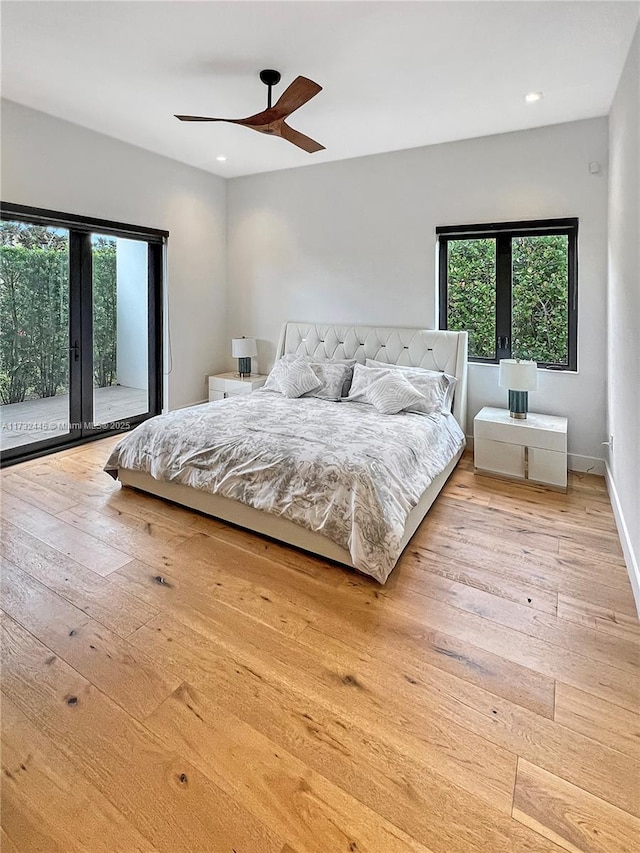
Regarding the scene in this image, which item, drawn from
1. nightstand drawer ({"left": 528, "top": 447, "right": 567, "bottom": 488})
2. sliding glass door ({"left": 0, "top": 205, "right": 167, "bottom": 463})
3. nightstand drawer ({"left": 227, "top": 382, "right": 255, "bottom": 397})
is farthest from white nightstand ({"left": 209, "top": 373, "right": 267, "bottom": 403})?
nightstand drawer ({"left": 528, "top": 447, "right": 567, "bottom": 488})

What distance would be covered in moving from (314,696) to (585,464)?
3.35m

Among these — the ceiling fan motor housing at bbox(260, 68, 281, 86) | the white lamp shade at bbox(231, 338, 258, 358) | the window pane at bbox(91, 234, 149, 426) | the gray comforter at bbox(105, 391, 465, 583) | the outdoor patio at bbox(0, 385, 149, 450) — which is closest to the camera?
the gray comforter at bbox(105, 391, 465, 583)

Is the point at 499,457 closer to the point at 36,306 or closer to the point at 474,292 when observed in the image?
the point at 474,292

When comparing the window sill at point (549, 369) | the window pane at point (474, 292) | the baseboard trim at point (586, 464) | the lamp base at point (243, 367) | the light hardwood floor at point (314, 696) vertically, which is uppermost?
the window pane at point (474, 292)

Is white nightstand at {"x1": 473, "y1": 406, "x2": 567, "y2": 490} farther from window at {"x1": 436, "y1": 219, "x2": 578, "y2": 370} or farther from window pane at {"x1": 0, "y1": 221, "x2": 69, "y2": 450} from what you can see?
window pane at {"x1": 0, "y1": 221, "x2": 69, "y2": 450}

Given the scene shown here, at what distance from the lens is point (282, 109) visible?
2.76 m

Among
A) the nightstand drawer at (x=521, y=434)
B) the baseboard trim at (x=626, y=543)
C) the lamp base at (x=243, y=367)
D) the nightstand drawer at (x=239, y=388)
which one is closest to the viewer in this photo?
the baseboard trim at (x=626, y=543)

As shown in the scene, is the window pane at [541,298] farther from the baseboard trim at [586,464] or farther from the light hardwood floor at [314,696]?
the light hardwood floor at [314,696]

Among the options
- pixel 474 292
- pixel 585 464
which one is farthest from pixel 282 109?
pixel 585 464

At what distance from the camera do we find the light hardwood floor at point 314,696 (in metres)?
1.27

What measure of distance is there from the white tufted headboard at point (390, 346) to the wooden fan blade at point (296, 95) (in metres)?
2.23

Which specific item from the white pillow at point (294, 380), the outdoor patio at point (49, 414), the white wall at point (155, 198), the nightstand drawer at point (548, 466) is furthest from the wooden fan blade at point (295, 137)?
the outdoor patio at point (49, 414)

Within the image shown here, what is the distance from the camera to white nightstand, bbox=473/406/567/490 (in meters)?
3.57

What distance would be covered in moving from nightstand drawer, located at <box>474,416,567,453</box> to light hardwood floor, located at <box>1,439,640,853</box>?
93 centimetres
